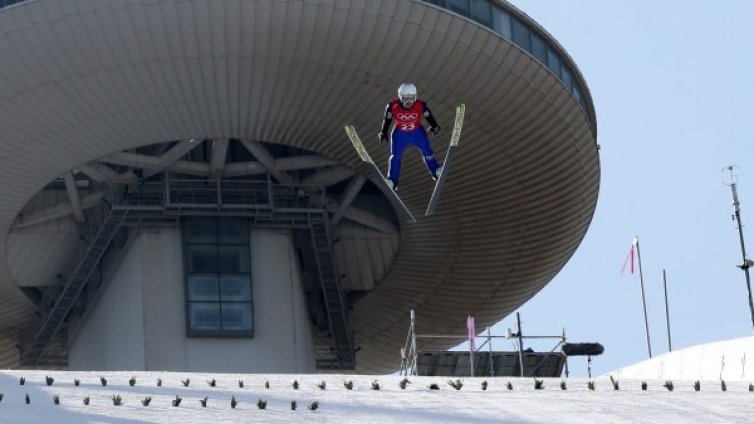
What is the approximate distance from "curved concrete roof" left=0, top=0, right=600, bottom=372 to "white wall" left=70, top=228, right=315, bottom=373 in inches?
139

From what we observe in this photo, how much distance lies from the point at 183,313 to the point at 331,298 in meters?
5.59

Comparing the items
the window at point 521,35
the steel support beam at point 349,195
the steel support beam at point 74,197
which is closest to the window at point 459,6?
the window at point 521,35

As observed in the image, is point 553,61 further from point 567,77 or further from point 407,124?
point 407,124

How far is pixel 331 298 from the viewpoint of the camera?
55.9 m

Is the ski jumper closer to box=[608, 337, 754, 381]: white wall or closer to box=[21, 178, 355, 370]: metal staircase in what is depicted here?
box=[608, 337, 754, 381]: white wall

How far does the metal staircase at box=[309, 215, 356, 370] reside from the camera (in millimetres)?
53219

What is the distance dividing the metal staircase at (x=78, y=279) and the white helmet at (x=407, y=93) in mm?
14116

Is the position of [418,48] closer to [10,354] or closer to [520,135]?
[520,135]

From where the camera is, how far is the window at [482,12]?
46375 mm

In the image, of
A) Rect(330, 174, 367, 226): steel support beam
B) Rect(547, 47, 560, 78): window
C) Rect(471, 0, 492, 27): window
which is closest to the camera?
Rect(471, 0, 492, 27): window

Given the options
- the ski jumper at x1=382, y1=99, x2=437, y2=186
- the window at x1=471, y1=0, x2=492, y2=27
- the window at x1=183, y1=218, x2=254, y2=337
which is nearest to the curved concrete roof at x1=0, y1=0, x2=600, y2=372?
the window at x1=471, y1=0, x2=492, y2=27

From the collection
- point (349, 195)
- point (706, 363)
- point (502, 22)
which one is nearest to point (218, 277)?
point (349, 195)

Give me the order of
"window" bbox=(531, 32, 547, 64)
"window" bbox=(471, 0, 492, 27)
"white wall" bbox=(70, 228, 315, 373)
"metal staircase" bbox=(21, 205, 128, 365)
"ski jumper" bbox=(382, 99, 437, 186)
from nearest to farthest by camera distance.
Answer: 1. "ski jumper" bbox=(382, 99, 437, 186)
2. "window" bbox=(471, 0, 492, 27)
3. "window" bbox=(531, 32, 547, 64)
4. "white wall" bbox=(70, 228, 315, 373)
5. "metal staircase" bbox=(21, 205, 128, 365)

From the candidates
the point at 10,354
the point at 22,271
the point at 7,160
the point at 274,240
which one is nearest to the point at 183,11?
the point at 7,160
